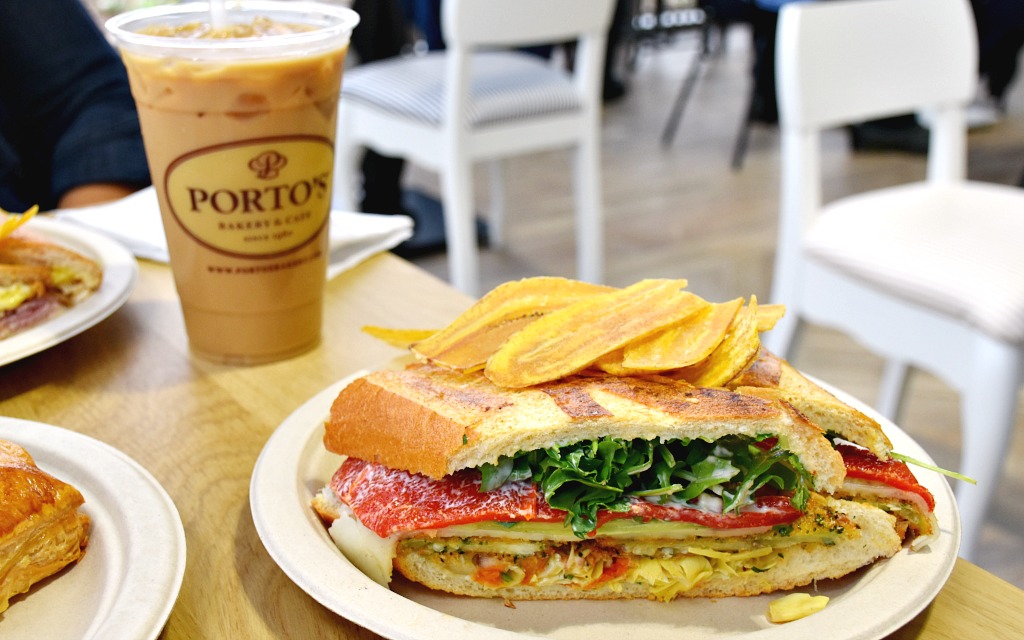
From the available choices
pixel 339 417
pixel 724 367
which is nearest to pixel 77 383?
pixel 339 417

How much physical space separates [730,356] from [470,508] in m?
0.22

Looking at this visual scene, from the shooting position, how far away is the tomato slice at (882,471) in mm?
626

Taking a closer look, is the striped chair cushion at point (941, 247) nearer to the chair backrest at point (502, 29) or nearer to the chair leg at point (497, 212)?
the chair backrest at point (502, 29)

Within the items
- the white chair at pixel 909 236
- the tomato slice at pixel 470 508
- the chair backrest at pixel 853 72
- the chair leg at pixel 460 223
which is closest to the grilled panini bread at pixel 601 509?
the tomato slice at pixel 470 508

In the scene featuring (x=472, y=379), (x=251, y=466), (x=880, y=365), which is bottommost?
(x=880, y=365)

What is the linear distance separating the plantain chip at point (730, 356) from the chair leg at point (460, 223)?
2168mm

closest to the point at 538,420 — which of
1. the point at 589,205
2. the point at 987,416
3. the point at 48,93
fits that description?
the point at 987,416

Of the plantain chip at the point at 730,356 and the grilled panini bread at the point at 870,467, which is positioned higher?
the plantain chip at the point at 730,356

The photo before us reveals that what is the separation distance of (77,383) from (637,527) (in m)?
0.61

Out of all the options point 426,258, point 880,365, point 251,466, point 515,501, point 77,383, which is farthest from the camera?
point 426,258

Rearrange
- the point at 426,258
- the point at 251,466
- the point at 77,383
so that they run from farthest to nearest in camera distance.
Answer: the point at 426,258 < the point at 77,383 < the point at 251,466

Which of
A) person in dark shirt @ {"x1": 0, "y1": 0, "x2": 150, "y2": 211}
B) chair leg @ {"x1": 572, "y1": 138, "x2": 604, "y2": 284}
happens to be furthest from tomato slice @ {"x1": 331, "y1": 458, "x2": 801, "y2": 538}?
chair leg @ {"x1": 572, "y1": 138, "x2": 604, "y2": 284}

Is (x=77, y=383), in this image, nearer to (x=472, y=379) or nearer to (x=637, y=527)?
(x=472, y=379)

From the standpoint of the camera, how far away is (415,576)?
0.63 meters
